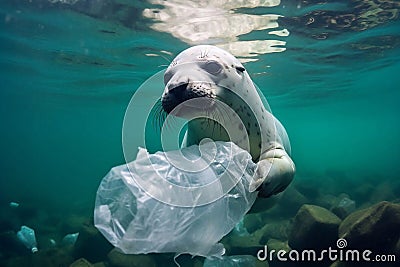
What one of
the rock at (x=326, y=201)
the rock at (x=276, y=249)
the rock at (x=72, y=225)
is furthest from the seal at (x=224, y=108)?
the rock at (x=72, y=225)

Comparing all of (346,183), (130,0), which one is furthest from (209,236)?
(346,183)

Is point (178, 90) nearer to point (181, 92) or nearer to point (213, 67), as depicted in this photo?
point (181, 92)

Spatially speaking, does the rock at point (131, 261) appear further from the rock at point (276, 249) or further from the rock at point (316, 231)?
the rock at point (316, 231)

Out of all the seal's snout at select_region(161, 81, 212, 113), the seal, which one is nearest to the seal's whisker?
the seal

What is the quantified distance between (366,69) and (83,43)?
1561 cm

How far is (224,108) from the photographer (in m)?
3.68

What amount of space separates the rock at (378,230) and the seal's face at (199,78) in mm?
3562

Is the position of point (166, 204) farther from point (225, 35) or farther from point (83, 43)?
point (83, 43)

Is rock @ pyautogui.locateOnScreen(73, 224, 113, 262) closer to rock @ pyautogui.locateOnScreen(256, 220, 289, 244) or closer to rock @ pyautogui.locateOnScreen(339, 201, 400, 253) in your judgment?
rock @ pyautogui.locateOnScreen(256, 220, 289, 244)

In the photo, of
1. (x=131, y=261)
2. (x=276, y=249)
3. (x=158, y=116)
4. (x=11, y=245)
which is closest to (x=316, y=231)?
(x=276, y=249)

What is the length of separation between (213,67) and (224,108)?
47cm

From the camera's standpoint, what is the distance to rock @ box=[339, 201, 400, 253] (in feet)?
18.3

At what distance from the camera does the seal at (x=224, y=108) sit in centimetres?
327

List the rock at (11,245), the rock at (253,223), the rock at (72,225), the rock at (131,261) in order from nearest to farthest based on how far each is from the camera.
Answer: the rock at (131,261), the rock at (253,223), the rock at (11,245), the rock at (72,225)
